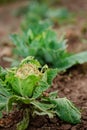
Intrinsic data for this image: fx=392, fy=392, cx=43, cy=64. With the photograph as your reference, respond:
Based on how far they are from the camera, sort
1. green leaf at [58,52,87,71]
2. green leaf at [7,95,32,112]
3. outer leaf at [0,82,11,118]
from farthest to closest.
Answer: green leaf at [58,52,87,71]
outer leaf at [0,82,11,118]
green leaf at [7,95,32,112]

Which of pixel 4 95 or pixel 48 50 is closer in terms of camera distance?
pixel 4 95

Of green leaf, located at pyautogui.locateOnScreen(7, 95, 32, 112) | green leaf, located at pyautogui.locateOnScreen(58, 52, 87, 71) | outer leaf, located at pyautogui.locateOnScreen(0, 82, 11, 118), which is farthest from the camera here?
green leaf, located at pyautogui.locateOnScreen(58, 52, 87, 71)

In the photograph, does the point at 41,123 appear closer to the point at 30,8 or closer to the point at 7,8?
the point at 30,8

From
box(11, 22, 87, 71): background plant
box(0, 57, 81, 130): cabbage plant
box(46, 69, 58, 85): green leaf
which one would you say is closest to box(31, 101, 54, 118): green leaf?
box(0, 57, 81, 130): cabbage plant

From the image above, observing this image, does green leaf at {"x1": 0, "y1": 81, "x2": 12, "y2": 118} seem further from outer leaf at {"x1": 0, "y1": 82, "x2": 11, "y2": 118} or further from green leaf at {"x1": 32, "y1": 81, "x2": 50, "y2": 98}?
green leaf at {"x1": 32, "y1": 81, "x2": 50, "y2": 98}

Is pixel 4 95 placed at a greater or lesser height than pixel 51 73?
lesser

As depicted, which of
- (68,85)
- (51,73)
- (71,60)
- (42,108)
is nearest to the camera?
(42,108)

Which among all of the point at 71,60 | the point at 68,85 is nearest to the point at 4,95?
the point at 68,85

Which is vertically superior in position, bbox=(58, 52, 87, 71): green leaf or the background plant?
the background plant

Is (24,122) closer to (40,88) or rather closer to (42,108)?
(42,108)
